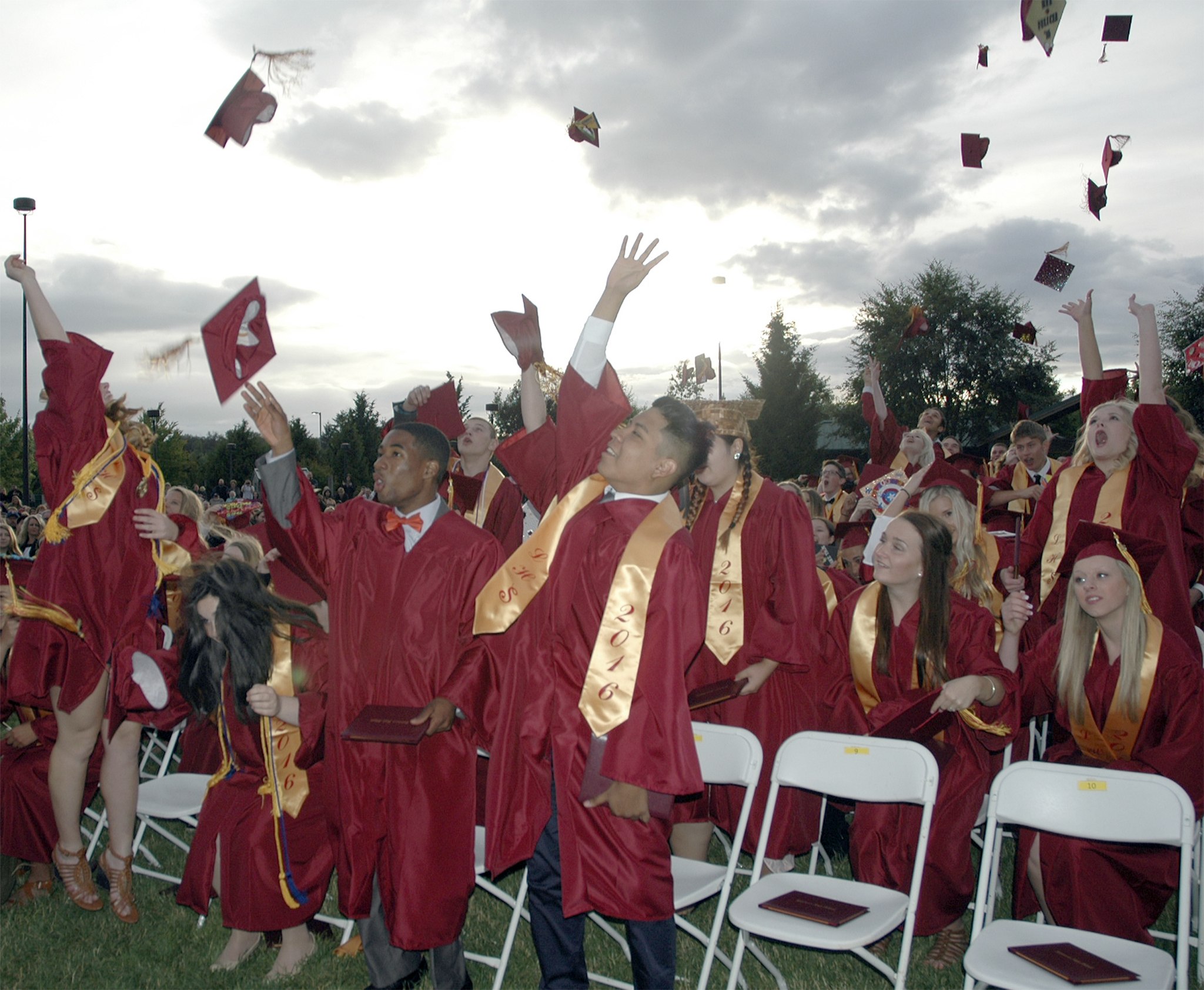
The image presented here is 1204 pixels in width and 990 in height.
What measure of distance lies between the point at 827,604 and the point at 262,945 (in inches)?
114

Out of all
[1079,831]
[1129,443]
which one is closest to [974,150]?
[1129,443]

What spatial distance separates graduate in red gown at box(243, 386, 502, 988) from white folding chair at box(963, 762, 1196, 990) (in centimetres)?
157

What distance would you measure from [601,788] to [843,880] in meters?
1.08

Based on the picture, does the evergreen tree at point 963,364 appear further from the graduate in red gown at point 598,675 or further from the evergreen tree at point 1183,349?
the graduate in red gown at point 598,675

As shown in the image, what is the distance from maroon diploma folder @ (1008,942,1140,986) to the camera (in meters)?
2.41

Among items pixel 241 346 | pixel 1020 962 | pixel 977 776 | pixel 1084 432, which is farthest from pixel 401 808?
pixel 1084 432

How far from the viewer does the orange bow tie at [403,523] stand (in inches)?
126

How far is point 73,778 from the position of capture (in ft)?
12.5

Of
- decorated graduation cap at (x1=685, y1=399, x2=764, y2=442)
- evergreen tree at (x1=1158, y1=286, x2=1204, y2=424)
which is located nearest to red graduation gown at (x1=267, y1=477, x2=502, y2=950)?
decorated graduation cap at (x1=685, y1=399, x2=764, y2=442)

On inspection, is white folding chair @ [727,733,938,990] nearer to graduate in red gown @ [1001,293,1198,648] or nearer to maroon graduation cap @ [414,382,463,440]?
graduate in red gown @ [1001,293,1198,648]

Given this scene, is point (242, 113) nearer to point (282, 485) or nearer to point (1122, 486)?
point (282, 485)

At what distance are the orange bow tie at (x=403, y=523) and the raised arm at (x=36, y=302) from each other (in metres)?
1.64

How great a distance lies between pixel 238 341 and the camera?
10.3 feet

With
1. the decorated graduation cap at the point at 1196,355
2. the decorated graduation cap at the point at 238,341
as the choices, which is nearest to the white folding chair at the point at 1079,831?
the decorated graduation cap at the point at 238,341
